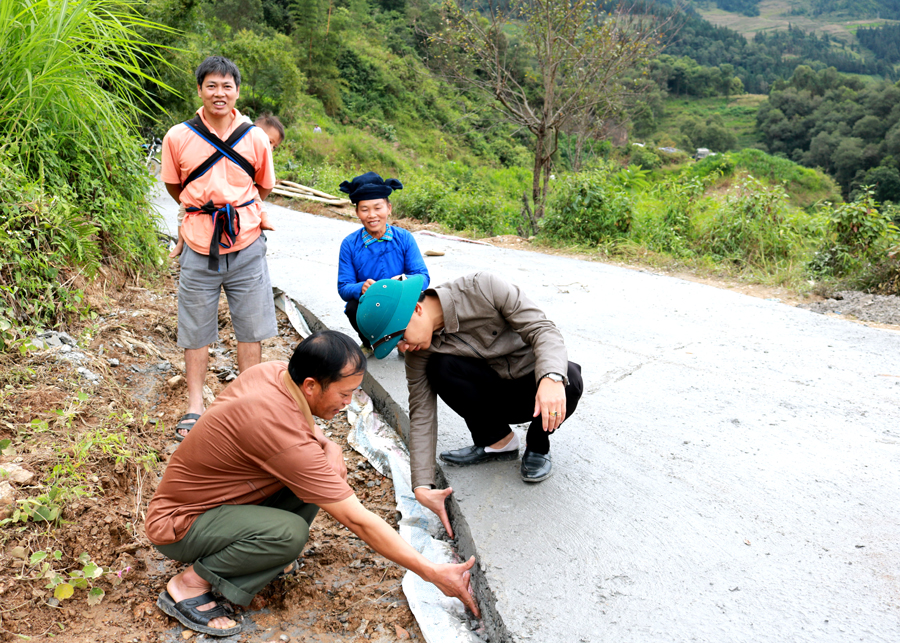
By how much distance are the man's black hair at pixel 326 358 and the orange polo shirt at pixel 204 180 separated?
140 cm

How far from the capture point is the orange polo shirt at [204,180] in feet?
9.55

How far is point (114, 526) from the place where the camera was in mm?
2328

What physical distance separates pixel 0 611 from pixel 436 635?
4.34 feet

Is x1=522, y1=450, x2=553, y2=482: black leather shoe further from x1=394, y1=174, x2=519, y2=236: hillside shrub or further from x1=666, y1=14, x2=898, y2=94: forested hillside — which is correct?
x1=666, y1=14, x2=898, y2=94: forested hillside

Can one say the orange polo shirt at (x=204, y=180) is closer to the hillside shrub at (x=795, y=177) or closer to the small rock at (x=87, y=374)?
the small rock at (x=87, y=374)

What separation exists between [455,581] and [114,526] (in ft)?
4.44

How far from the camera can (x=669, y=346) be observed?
413cm

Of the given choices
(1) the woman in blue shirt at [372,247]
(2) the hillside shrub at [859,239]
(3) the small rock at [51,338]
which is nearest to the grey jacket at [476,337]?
(1) the woman in blue shirt at [372,247]

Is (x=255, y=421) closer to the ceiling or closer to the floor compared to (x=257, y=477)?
closer to the ceiling

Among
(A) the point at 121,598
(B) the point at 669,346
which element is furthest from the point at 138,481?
(B) the point at 669,346

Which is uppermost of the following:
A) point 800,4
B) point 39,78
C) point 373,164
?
point 800,4

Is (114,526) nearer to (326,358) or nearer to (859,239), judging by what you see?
(326,358)

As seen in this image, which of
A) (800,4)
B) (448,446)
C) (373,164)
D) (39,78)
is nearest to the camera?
(448,446)

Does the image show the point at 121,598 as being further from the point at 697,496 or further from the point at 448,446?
the point at 697,496
